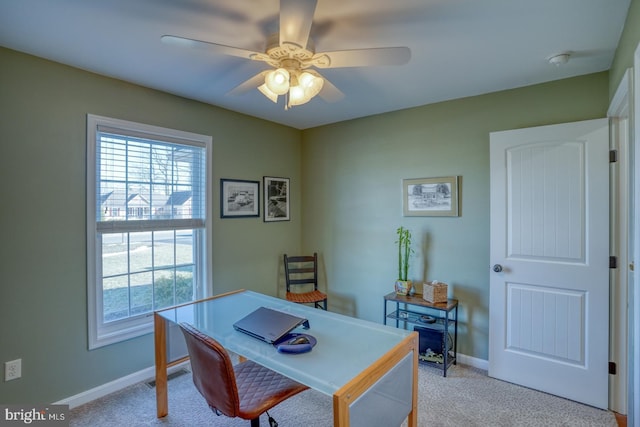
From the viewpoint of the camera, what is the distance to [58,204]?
2254mm

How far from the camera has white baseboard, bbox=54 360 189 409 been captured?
231 cm

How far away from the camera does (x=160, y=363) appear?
2162 mm

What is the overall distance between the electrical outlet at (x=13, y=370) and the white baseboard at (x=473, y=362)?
3.38 m

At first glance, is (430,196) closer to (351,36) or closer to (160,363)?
(351,36)

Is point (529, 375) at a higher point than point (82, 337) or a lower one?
lower

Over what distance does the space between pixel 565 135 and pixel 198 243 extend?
318 cm

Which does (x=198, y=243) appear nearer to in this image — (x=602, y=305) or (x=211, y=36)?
(x=211, y=36)

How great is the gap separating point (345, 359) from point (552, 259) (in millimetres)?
1963

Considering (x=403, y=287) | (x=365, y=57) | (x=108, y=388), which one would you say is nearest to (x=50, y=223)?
(x=108, y=388)

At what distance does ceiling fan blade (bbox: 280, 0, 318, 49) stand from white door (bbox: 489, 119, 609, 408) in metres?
1.97

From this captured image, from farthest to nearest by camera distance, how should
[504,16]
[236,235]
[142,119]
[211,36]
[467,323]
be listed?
[236,235], [467,323], [142,119], [211,36], [504,16]

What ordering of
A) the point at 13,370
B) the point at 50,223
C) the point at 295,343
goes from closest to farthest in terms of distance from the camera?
1. the point at 295,343
2. the point at 13,370
3. the point at 50,223

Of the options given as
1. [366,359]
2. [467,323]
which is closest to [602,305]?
[467,323]

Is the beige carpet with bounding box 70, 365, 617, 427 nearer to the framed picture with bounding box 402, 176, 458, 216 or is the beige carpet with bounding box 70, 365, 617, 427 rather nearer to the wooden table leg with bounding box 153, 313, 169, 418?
the wooden table leg with bounding box 153, 313, 169, 418
